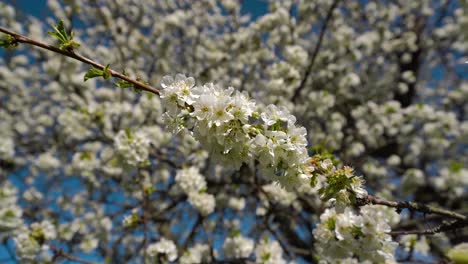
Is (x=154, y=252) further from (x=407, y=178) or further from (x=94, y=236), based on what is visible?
(x=407, y=178)

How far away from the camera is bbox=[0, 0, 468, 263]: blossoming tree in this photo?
378cm

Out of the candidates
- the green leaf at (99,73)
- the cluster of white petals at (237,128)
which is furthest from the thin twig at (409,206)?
the green leaf at (99,73)

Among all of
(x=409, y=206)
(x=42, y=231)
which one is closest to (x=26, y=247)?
(x=42, y=231)

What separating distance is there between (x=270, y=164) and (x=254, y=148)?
0.45 feet

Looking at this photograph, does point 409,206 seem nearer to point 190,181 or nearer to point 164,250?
point 164,250

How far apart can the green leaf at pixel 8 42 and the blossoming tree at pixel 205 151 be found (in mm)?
1660

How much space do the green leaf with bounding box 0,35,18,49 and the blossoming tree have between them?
5.45 ft

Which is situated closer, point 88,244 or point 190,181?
point 190,181

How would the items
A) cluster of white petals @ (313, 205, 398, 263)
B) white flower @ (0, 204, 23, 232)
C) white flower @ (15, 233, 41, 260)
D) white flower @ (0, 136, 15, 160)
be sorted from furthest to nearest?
white flower @ (0, 136, 15, 160) < white flower @ (0, 204, 23, 232) < white flower @ (15, 233, 41, 260) < cluster of white petals @ (313, 205, 398, 263)

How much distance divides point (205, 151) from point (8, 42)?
10.3ft

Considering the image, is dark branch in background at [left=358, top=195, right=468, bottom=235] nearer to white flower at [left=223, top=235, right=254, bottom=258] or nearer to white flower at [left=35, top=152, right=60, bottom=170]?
white flower at [left=223, top=235, right=254, bottom=258]

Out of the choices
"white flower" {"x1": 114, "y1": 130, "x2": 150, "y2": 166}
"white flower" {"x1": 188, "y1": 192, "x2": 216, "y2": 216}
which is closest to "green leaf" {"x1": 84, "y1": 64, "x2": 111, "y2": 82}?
"white flower" {"x1": 114, "y1": 130, "x2": 150, "y2": 166}

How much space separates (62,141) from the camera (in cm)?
654

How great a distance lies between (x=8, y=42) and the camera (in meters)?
1.46
